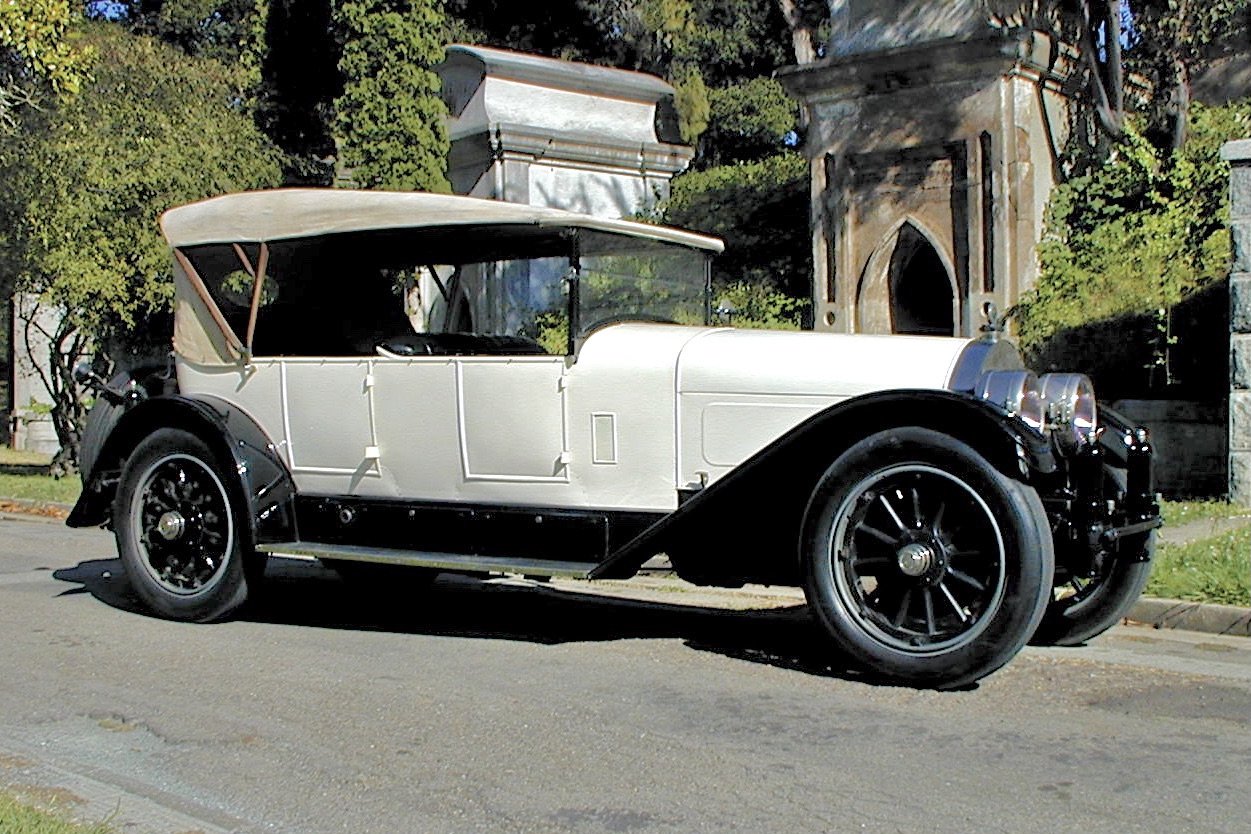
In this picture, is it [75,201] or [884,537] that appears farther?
[75,201]

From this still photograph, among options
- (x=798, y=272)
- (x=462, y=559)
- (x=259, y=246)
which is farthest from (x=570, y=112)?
(x=462, y=559)

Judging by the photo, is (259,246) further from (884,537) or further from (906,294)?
(906,294)

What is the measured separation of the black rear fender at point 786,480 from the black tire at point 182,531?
7.41ft

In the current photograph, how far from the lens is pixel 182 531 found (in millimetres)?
7680

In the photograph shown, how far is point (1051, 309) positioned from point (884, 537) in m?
10.0

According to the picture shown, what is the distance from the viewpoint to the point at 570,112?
72.8 ft

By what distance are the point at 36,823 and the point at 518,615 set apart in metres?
3.98

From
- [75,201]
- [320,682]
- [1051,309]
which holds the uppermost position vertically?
[75,201]

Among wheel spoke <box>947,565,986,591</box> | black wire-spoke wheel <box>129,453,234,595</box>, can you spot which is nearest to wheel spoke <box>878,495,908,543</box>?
wheel spoke <box>947,565,986,591</box>

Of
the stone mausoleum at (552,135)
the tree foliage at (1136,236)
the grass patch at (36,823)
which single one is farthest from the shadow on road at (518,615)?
the stone mausoleum at (552,135)

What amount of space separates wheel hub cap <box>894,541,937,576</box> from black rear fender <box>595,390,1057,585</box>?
1.43ft

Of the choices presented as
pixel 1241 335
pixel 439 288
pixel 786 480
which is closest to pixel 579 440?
pixel 786 480

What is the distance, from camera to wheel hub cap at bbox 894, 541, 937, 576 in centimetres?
570

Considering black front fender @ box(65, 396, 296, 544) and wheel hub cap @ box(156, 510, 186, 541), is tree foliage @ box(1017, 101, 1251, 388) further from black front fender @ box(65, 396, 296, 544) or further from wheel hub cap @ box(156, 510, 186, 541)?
wheel hub cap @ box(156, 510, 186, 541)
